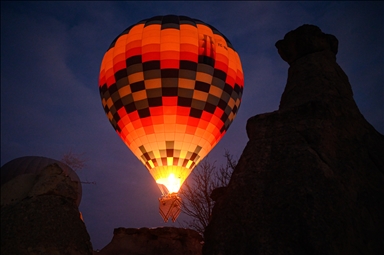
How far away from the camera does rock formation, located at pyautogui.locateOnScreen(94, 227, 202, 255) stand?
7031 mm

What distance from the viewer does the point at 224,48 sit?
14438 millimetres

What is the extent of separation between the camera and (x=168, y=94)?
13.3 metres

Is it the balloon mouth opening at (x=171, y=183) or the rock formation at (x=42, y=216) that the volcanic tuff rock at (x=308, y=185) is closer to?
the rock formation at (x=42, y=216)

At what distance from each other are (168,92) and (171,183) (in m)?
3.97

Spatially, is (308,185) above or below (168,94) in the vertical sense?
below

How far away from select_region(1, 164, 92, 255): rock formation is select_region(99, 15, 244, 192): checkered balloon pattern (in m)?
9.10

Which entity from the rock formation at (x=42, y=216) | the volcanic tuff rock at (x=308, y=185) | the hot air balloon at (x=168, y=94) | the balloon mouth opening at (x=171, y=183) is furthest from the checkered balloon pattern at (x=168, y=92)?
the rock formation at (x=42, y=216)

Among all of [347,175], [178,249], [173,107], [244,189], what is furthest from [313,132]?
[173,107]

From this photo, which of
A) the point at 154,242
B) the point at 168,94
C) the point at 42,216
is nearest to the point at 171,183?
the point at 168,94

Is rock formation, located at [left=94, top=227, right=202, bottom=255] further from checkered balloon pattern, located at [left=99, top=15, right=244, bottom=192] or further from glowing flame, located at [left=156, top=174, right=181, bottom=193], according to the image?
checkered balloon pattern, located at [left=99, top=15, right=244, bottom=192]

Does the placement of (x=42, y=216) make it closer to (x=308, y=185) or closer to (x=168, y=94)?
(x=308, y=185)

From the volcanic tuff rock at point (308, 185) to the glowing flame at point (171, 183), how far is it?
8.99 m

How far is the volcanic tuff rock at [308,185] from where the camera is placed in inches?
138

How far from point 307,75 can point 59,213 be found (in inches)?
172
